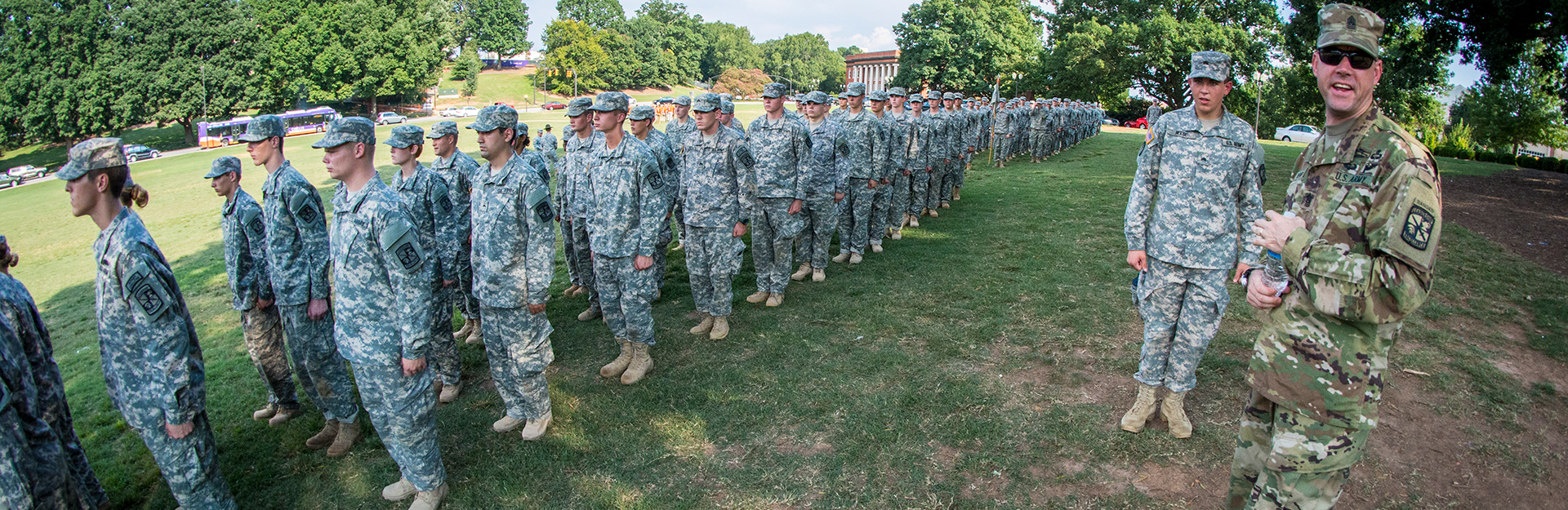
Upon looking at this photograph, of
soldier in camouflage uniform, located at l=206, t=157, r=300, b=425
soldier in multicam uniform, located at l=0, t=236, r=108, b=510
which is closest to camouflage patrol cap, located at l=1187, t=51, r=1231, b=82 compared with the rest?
soldier in camouflage uniform, located at l=206, t=157, r=300, b=425

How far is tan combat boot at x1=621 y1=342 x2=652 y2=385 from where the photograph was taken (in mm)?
5141

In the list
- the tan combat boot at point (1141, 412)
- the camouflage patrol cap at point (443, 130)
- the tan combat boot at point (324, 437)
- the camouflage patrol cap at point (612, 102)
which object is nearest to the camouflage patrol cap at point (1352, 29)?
the tan combat boot at point (1141, 412)

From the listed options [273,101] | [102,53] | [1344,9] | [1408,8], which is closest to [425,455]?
[1344,9]

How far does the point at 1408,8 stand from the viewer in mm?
13781

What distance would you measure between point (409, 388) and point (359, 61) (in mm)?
64441

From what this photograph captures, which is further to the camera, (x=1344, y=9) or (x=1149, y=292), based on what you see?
(x=1149, y=292)

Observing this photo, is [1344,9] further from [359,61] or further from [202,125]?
[359,61]

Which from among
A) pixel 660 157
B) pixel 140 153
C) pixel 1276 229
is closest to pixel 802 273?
pixel 660 157

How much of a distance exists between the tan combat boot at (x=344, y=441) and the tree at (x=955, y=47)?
5505 cm

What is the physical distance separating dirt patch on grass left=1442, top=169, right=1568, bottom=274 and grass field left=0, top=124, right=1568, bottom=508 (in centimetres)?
153

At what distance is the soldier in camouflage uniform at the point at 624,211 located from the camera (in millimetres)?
4820

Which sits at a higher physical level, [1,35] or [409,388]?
[1,35]

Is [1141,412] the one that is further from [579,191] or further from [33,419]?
[33,419]

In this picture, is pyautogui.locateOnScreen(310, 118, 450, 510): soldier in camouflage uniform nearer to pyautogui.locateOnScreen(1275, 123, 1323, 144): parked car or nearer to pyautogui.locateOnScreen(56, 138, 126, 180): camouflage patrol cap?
pyautogui.locateOnScreen(56, 138, 126, 180): camouflage patrol cap
